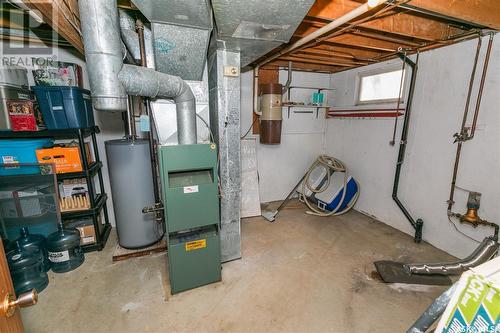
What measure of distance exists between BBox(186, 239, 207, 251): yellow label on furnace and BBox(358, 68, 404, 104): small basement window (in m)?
3.01

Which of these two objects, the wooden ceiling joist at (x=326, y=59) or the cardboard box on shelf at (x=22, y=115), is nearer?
the cardboard box on shelf at (x=22, y=115)

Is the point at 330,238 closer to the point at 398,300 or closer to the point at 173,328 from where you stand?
the point at 398,300

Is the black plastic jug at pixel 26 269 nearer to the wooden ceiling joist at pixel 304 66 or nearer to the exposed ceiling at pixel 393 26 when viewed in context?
the exposed ceiling at pixel 393 26

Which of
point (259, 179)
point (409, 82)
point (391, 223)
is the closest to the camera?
point (409, 82)

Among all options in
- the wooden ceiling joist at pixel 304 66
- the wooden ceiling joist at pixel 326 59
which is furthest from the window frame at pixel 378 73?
the wooden ceiling joist at pixel 304 66

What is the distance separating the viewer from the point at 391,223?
3146 millimetres

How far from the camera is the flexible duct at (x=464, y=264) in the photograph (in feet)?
6.45

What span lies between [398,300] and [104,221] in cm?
337

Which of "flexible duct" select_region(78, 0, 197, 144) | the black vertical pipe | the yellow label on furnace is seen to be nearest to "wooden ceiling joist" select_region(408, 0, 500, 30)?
the black vertical pipe

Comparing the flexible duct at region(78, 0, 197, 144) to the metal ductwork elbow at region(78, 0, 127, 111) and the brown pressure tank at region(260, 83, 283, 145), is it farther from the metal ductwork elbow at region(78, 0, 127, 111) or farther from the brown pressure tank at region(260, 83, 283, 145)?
the brown pressure tank at region(260, 83, 283, 145)

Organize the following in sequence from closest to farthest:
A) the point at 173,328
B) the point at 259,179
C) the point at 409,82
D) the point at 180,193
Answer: the point at 173,328
the point at 180,193
the point at 409,82
the point at 259,179

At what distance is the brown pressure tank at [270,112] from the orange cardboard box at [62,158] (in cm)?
231

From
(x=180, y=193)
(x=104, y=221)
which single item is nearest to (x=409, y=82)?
(x=180, y=193)

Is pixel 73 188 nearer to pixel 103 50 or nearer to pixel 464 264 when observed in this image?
pixel 103 50
